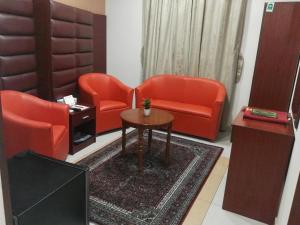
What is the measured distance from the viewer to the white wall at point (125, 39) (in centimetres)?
459

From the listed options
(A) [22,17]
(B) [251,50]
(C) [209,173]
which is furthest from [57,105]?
(B) [251,50]

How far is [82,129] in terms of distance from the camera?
3500 millimetres

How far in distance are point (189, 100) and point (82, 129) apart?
1.73 metres

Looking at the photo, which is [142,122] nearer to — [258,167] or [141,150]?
[141,150]

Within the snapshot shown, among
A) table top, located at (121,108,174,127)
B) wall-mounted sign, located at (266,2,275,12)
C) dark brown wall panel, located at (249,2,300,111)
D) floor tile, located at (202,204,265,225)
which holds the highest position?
wall-mounted sign, located at (266,2,275,12)

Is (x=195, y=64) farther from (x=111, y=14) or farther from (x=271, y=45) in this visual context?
(x=111, y=14)

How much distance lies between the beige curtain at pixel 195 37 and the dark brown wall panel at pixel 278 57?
83cm

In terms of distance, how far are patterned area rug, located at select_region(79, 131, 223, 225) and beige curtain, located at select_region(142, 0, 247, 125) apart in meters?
1.32

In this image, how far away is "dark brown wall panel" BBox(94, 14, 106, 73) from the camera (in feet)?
14.9

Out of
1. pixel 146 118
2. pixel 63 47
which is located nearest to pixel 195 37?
pixel 146 118

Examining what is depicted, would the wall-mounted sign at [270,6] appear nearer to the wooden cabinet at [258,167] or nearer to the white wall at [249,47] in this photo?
the white wall at [249,47]

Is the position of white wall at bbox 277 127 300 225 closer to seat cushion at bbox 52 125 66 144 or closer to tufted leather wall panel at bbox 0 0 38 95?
seat cushion at bbox 52 125 66 144

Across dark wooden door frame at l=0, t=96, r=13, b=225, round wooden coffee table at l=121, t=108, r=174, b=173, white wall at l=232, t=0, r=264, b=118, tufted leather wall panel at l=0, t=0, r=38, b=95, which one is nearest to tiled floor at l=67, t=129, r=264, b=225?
round wooden coffee table at l=121, t=108, r=174, b=173

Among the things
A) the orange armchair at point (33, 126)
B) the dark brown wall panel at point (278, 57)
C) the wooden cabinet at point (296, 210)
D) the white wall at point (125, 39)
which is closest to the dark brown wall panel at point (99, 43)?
the white wall at point (125, 39)
